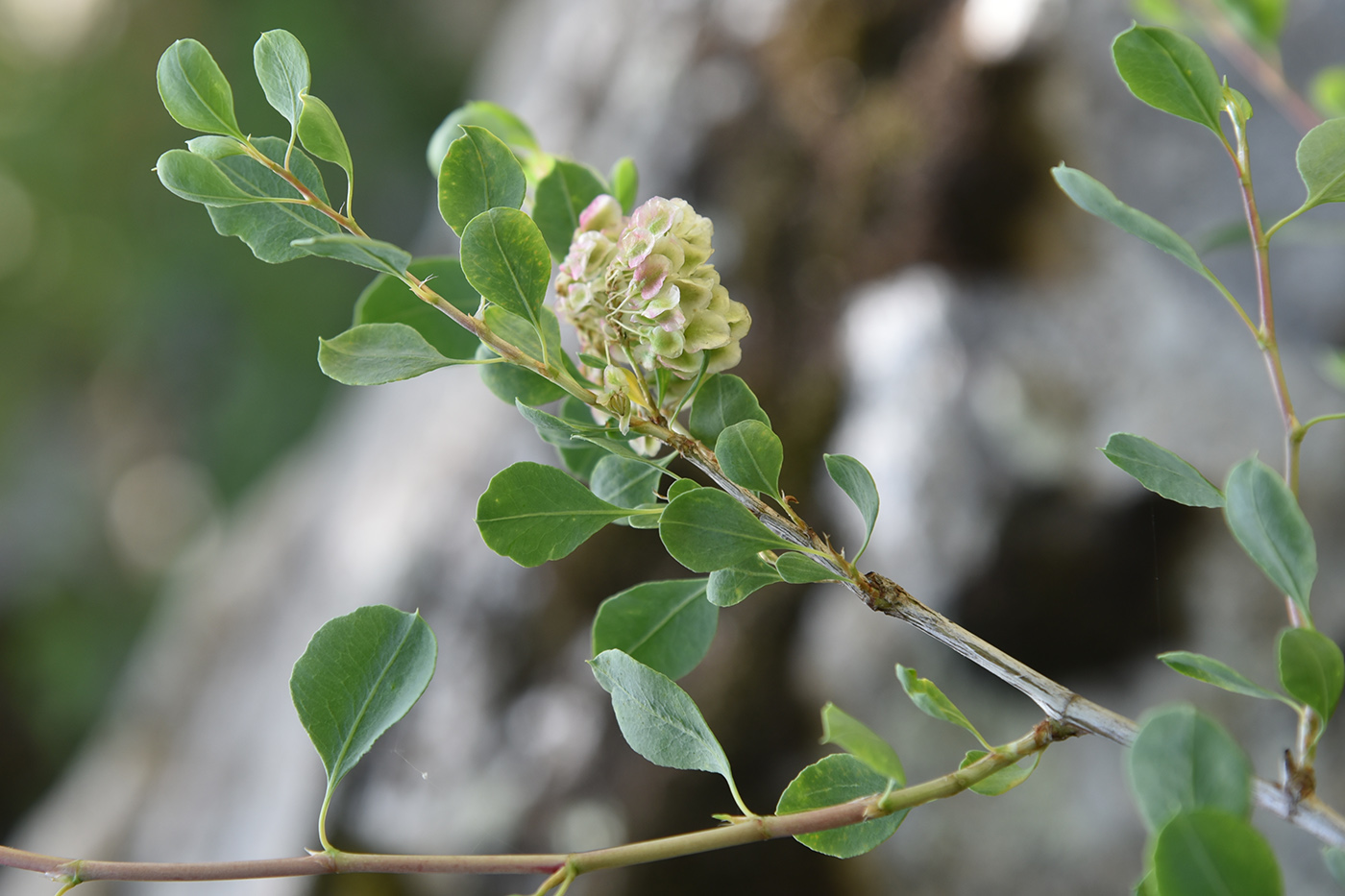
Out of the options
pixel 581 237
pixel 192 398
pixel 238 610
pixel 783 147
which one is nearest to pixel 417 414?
pixel 238 610

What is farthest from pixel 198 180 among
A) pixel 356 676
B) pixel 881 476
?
pixel 881 476

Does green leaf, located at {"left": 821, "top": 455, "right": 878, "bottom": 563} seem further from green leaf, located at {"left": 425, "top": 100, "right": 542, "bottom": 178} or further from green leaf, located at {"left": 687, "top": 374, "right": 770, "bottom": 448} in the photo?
green leaf, located at {"left": 425, "top": 100, "right": 542, "bottom": 178}

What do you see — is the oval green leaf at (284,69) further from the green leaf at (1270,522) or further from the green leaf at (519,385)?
the green leaf at (1270,522)

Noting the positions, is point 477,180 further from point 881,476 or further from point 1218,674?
point 881,476


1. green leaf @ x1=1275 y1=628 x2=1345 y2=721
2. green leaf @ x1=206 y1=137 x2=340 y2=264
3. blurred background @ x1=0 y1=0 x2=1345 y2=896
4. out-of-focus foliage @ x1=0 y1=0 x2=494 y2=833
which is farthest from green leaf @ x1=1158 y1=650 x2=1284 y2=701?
out-of-focus foliage @ x1=0 y1=0 x2=494 y2=833

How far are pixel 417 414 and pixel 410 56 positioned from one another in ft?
8.78

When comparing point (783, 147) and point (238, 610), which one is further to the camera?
point (238, 610)

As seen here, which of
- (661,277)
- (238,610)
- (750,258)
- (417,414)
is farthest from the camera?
(238,610)

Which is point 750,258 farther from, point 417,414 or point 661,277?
point 661,277

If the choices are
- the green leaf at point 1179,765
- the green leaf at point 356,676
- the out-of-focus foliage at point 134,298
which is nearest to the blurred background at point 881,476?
the green leaf at point 356,676

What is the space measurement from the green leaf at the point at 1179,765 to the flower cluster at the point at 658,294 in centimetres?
11

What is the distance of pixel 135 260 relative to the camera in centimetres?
306

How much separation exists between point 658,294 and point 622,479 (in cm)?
6

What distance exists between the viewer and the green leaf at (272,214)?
7.9 inches
